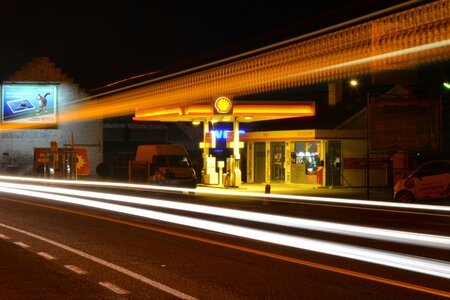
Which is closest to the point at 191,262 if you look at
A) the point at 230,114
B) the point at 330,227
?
the point at 330,227

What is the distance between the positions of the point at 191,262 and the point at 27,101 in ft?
155

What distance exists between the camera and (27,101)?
56250 mm

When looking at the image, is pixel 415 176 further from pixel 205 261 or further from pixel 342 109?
pixel 342 109

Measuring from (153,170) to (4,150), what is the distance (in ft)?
87.9

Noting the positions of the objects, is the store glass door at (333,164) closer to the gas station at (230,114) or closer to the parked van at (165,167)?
the gas station at (230,114)

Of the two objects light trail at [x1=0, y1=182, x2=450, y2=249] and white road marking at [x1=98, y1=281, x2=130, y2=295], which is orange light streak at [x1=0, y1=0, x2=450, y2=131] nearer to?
light trail at [x1=0, y1=182, x2=450, y2=249]

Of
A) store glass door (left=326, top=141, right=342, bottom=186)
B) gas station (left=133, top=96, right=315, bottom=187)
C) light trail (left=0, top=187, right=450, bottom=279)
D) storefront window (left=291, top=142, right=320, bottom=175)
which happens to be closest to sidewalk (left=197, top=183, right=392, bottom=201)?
store glass door (left=326, top=141, right=342, bottom=186)

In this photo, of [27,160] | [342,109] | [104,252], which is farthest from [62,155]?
[104,252]

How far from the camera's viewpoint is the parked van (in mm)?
32469

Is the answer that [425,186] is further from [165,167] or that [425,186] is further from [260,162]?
[260,162]

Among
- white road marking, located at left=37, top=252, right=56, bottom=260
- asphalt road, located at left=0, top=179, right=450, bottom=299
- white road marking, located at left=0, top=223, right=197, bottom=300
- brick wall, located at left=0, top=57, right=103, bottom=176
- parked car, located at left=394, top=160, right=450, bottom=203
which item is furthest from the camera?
brick wall, located at left=0, top=57, right=103, bottom=176

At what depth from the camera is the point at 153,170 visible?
32844 mm

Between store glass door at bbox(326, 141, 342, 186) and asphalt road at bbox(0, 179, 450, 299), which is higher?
store glass door at bbox(326, 141, 342, 186)

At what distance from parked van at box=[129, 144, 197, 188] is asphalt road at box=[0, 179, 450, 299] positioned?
1203cm
